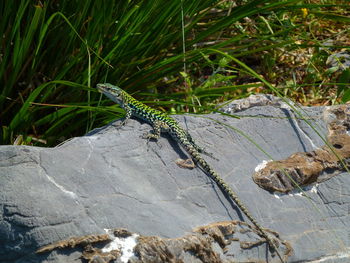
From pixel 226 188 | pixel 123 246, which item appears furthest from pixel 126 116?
pixel 123 246

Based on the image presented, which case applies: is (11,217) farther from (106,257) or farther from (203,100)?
(203,100)

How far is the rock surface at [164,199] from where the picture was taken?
321 cm

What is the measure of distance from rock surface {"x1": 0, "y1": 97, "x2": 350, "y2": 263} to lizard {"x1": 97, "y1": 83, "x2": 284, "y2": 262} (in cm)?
6

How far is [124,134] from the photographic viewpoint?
13.6ft

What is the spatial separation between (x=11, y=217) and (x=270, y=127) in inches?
91.8

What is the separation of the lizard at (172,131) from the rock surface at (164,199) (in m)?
0.06

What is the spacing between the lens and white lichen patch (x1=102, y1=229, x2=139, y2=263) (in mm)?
3201

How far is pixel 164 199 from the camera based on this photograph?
144 inches

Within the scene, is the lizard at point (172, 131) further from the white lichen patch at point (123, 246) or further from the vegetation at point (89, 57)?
the white lichen patch at point (123, 246)

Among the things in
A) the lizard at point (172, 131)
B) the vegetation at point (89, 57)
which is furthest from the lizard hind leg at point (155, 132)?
the vegetation at point (89, 57)

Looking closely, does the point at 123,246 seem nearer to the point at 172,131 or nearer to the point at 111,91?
the point at 172,131

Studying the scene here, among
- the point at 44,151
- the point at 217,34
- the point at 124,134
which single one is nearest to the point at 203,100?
the point at 217,34

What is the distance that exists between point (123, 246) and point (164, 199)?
0.54 meters

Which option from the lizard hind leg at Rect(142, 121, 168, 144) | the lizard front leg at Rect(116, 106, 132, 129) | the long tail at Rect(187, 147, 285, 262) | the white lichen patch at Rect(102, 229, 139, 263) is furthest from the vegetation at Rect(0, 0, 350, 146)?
the white lichen patch at Rect(102, 229, 139, 263)
